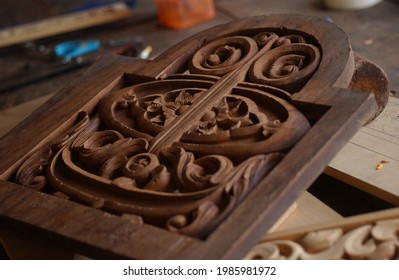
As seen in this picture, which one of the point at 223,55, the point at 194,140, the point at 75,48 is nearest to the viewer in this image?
the point at 194,140

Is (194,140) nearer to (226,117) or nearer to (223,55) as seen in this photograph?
(226,117)

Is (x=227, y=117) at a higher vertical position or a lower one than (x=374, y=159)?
higher

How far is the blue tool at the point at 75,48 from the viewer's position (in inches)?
100

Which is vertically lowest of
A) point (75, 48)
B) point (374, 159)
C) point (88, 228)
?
point (75, 48)

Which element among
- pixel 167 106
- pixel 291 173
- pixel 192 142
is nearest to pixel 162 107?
pixel 167 106

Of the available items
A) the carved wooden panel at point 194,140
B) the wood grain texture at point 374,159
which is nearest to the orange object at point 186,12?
the carved wooden panel at point 194,140

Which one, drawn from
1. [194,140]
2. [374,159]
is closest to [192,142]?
[194,140]

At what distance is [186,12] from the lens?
268 cm

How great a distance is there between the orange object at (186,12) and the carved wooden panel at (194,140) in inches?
40.2

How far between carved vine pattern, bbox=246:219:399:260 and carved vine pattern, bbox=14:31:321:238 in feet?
0.39

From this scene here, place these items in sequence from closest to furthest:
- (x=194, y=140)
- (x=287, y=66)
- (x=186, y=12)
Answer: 1. (x=194, y=140)
2. (x=287, y=66)
3. (x=186, y=12)

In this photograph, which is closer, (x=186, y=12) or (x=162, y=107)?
(x=162, y=107)

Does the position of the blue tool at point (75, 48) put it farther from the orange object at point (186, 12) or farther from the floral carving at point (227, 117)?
the floral carving at point (227, 117)

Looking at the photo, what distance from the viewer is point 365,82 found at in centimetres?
145
